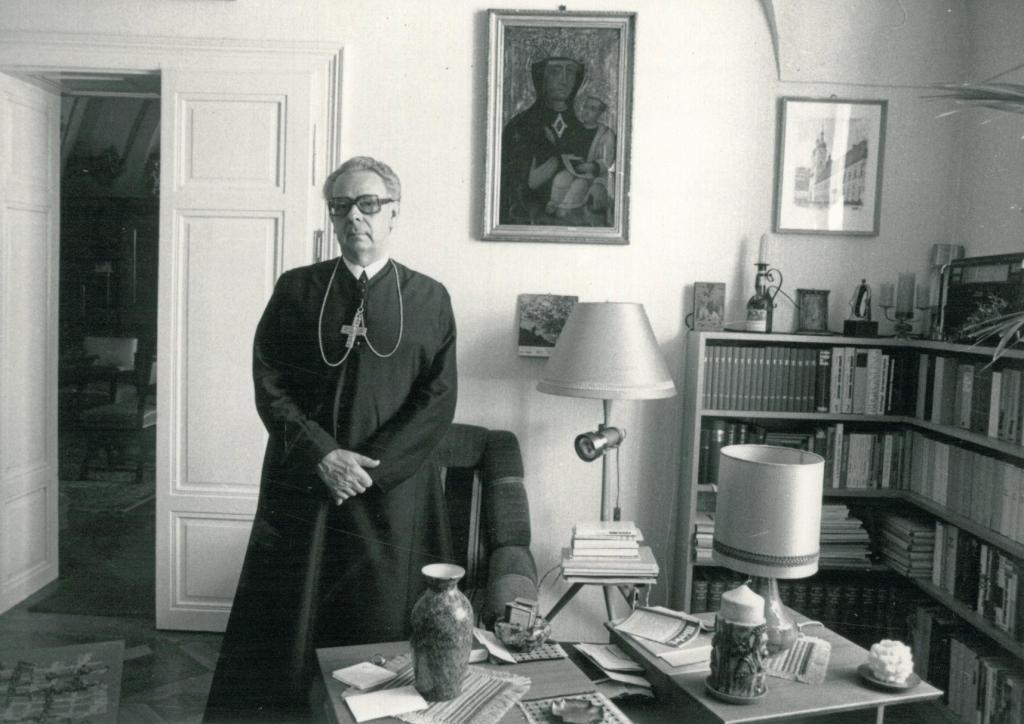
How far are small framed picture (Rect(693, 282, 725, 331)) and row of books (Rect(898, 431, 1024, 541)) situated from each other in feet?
2.81

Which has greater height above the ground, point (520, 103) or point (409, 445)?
point (520, 103)

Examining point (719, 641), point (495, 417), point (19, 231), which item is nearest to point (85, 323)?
point (19, 231)

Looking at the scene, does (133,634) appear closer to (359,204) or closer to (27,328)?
(27,328)

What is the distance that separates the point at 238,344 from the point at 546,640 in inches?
68.6

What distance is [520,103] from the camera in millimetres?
3209

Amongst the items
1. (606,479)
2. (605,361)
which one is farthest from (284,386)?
(606,479)

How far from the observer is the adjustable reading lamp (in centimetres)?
277

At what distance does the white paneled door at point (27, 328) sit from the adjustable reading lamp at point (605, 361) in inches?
80.6

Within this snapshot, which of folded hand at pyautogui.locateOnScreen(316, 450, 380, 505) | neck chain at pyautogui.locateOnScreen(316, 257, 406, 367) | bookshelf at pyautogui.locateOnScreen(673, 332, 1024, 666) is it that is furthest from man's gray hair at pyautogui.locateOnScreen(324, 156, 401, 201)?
bookshelf at pyautogui.locateOnScreen(673, 332, 1024, 666)

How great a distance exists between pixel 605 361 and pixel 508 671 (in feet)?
3.88

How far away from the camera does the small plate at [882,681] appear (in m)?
1.87

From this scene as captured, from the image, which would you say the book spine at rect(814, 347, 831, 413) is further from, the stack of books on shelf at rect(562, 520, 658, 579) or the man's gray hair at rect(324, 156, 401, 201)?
the man's gray hair at rect(324, 156, 401, 201)

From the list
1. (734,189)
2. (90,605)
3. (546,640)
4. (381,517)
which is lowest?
(90,605)

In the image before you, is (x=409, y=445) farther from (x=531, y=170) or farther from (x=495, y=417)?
(x=531, y=170)
